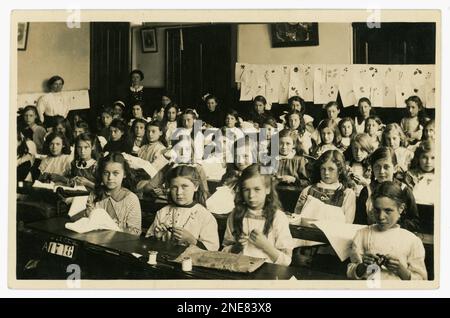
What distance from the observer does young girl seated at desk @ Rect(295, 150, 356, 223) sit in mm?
2174

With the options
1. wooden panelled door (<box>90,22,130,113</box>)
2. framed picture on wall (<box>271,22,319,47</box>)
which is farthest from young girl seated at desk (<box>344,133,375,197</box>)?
wooden panelled door (<box>90,22,130,113</box>)

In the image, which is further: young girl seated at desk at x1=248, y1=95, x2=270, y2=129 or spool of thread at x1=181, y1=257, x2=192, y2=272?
young girl seated at desk at x1=248, y1=95, x2=270, y2=129

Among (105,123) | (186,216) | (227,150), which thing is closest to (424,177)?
(227,150)

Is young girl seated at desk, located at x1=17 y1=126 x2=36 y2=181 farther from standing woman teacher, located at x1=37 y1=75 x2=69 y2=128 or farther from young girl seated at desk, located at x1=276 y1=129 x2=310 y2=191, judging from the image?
young girl seated at desk, located at x1=276 y1=129 x2=310 y2=191

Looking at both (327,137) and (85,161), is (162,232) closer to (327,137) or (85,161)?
(85,161)

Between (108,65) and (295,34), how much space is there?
2.52ft

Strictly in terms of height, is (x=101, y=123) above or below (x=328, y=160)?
above

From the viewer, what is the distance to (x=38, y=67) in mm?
2186

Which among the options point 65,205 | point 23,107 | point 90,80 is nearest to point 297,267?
point 65,205

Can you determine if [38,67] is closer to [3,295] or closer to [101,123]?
[101,123]

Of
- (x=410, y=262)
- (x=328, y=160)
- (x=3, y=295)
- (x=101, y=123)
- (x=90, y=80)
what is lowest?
(x=3, y=295)

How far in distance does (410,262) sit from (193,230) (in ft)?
2.84

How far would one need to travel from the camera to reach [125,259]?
2.14m

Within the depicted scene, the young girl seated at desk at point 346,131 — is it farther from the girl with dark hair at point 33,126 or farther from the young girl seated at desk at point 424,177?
the girl with dark hair at point 33,126
